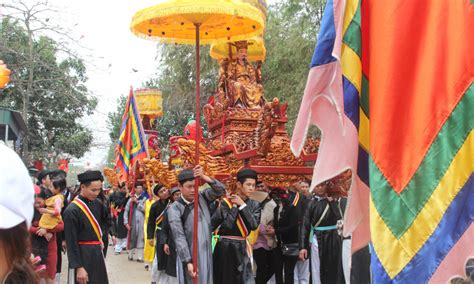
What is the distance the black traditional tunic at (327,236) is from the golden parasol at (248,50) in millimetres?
3898

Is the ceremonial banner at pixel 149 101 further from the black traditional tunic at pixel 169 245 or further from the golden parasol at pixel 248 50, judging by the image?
the black traditional tunic at pixel 169 245

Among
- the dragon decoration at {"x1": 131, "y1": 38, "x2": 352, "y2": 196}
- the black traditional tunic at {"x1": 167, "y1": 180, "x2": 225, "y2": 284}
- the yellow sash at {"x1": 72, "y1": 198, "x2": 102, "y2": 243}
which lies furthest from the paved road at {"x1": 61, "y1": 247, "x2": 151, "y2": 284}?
the black traditional tunic at {"x1": 167, "y1": 180, "x2": 225, "y2": 284}

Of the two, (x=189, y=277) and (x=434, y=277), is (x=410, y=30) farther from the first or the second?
(x=189, y=277)

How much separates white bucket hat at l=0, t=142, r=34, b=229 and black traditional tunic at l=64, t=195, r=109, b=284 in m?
5.19

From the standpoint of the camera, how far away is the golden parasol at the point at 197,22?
5.58 metres

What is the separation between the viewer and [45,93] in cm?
1645

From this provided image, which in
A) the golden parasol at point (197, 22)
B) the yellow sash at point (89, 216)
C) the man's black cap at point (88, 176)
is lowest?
the yellow sash at point (89, 216)

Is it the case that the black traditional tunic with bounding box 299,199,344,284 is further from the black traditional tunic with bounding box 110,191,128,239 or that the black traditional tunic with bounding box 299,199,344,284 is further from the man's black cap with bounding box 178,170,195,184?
the black traditional tunic with bounding box 110,191,128,239

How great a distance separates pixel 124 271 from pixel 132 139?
3135 millimetres

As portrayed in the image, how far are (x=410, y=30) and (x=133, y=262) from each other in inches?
502

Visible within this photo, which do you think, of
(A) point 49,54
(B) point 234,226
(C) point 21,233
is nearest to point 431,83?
(C) point 21,233

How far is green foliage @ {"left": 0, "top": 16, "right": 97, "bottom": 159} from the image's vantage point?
520 inches

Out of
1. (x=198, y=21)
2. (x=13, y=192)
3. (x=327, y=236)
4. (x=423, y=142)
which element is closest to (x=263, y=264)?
(x=327, y=236)

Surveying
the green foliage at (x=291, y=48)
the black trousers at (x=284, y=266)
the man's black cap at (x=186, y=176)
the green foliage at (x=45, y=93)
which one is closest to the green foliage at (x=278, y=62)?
the green foliage at (x=291, y=48)
